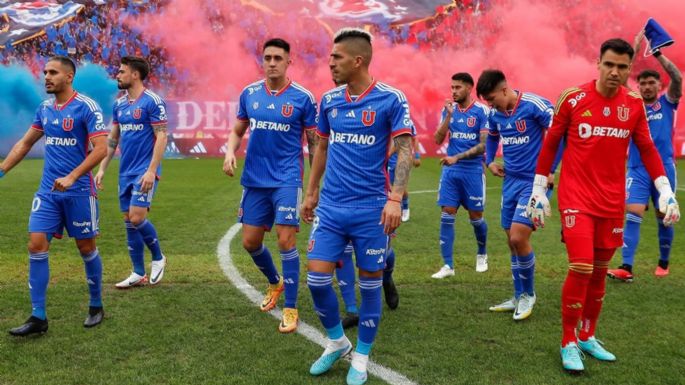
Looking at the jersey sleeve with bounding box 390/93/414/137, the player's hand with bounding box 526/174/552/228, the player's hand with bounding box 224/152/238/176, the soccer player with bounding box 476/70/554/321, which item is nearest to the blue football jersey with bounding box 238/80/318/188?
the player's hand with bounding box 224/152/238/176

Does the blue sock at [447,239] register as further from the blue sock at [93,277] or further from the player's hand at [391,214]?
the blue sock at [93,277]

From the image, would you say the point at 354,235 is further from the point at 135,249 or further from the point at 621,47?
the point at 135,249

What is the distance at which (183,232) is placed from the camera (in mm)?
9531

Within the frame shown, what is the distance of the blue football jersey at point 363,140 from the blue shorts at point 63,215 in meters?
2.28

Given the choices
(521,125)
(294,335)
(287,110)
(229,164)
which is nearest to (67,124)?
(229,164)

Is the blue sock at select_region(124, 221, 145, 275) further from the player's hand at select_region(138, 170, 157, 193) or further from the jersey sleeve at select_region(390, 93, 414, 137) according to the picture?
the jersey sleeve at select_region(390, 93, 414, 137)

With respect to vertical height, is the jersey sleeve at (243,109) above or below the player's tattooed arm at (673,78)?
below

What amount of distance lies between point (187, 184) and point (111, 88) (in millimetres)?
20489

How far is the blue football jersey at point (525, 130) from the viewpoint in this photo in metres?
5.16

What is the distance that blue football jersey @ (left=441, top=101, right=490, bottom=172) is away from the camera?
7.20 metres

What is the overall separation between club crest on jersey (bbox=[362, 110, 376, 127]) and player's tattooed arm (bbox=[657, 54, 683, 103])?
11.9 ft

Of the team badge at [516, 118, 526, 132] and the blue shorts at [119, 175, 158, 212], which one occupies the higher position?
the team badge at [516, 118, 526, 132]

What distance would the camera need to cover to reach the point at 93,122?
15.7 feet

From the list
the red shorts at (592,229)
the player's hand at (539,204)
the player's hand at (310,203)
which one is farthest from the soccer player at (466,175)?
the player's hand at (310,203)
